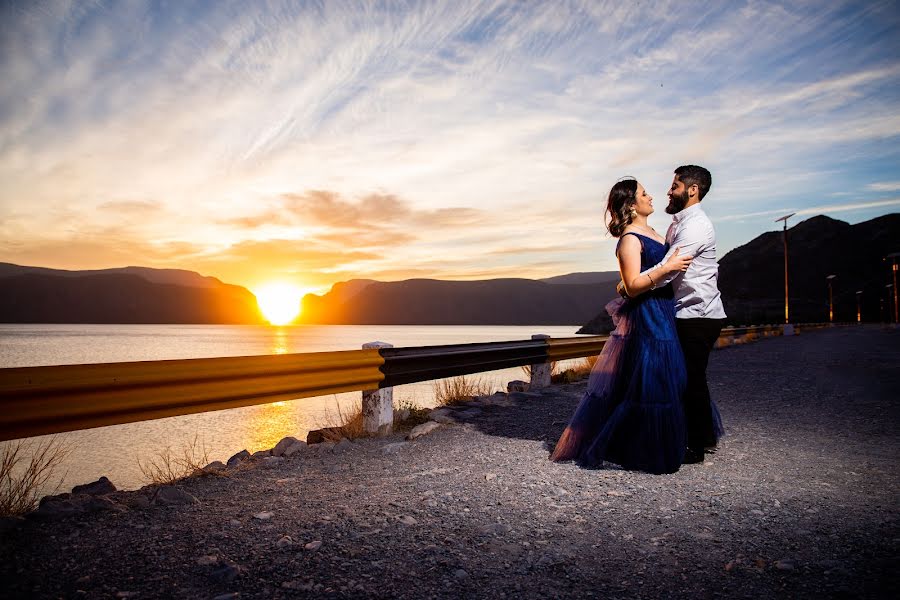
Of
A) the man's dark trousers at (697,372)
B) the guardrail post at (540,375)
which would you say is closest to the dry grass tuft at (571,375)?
the guardrail post at (540,375)

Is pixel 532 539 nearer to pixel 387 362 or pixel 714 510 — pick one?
pixel 714 510

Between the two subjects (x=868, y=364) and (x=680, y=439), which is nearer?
(x=680, y=439)

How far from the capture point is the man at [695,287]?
424 centimetres

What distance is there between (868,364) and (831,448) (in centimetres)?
1103

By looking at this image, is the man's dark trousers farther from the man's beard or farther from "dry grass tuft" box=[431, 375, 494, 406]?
"dry grass tuft" box=[431, 375, 494, 406]

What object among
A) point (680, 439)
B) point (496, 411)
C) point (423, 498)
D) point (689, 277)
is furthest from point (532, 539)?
point (496, 411)

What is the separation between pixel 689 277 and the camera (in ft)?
14.3

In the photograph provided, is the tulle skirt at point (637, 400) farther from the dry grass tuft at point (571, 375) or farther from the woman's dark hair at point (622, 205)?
the dry grass tuft at point (571, 375)

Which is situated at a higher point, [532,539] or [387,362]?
[387,362]

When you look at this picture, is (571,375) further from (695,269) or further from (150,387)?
(150,387)

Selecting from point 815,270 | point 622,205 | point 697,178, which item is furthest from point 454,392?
point 815,270

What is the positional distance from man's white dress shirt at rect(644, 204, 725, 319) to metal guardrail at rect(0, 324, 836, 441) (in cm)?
300

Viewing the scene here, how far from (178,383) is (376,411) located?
2311 millimetres

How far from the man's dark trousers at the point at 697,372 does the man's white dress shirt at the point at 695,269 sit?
0.08 m
